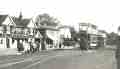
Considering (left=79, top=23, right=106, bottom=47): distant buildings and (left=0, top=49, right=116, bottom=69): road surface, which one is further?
(left=79, top=23, right=106, bottom=47): distant buildings

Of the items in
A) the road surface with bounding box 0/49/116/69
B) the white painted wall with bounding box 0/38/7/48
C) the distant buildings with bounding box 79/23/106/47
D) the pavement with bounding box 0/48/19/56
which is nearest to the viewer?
the road surface with bounding box 0/49/116/69

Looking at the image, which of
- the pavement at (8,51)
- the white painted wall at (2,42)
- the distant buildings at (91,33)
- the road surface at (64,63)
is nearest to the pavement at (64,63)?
the road surface at (64,63)

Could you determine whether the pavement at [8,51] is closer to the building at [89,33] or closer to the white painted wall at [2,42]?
the white painted wall at [2,42]

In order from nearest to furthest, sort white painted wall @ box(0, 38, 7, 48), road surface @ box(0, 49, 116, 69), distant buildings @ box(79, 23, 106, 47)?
road surface @ box(0, 49, 116, 69)
distant buildings @ box(79, 23, 106, 47)
white painted wall @ box(0, 38, 7, 48)

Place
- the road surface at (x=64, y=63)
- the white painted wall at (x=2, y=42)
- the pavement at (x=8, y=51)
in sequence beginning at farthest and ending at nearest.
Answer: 1. the white painted wall at (x=2, y=42)
2. the pavement at (x=8, y=51)
3. the road surface at (x=64, y=63)

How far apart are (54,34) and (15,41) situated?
95.2ft

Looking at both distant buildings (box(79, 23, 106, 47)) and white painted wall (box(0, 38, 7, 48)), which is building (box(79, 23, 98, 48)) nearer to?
distant buildings (box(79, 23, 106, 47))

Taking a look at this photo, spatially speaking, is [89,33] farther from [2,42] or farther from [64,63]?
[64,63]

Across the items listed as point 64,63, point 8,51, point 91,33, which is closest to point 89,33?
point 91,33

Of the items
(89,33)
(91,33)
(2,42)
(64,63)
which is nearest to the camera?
(64,63)

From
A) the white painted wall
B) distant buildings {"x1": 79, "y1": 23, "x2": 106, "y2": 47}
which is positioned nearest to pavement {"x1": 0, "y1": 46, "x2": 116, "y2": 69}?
distant buildings {"x1": 79, "y1": 23, "x2": 106, "y2": 47}

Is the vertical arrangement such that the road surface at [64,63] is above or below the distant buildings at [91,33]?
below

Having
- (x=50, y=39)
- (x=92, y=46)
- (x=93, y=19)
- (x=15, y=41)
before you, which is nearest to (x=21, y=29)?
(x=15, y=41)

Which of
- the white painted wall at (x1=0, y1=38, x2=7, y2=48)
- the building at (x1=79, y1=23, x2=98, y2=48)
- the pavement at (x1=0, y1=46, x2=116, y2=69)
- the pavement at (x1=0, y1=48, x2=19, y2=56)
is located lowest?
the pavement at (x1=0, y1=46, x2=116, y2=69)
